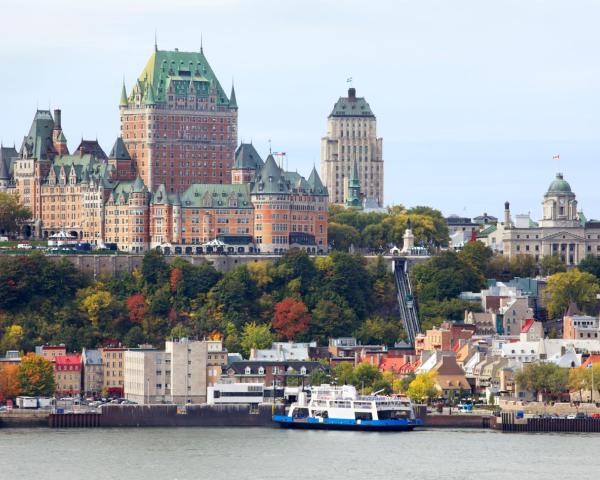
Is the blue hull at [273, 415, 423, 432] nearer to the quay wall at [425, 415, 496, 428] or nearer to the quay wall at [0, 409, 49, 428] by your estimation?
the quay wall at [425, 415, 496, 428]

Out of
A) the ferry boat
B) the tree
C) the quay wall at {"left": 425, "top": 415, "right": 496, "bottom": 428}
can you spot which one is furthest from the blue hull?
the tree

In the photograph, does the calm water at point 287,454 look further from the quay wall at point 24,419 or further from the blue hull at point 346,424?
the quay wall at point 24,419

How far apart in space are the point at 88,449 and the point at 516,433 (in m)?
30.5

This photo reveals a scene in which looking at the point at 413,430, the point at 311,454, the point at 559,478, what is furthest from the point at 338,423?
the point at 559,478

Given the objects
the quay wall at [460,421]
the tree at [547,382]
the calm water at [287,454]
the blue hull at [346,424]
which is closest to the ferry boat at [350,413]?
the blue hull at [346,424]

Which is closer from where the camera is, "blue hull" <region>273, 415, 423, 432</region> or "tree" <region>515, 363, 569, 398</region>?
"blue hull" <region>273, 415, 423, 432</region>

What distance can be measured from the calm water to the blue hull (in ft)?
5.05

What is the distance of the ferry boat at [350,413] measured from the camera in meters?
192

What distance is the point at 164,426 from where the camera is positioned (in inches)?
7648

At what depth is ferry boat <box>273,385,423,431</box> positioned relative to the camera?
192m

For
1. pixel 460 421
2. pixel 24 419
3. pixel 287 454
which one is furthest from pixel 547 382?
pixel 24 419

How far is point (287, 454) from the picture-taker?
573 ft

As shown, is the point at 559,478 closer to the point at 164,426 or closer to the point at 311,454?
the point at 311,454

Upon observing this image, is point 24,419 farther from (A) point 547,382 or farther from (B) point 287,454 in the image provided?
(A) point 547,382
